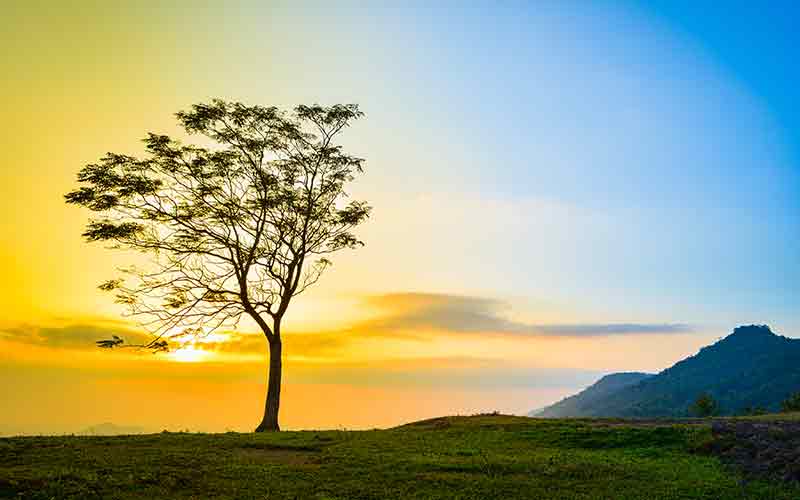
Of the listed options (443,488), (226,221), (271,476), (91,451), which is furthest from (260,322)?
(443,488)

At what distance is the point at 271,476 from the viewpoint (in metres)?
20.6

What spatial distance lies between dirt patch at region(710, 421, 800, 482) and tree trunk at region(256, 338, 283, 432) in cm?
2407

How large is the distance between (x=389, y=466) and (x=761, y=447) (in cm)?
1407

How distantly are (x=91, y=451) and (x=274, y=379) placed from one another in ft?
54.8

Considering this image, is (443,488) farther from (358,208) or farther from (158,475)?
(358,208)

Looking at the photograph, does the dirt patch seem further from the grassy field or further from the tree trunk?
the tree trunk

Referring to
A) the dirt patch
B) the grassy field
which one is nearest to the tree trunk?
the grassy field

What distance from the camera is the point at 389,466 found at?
22453 millimetres

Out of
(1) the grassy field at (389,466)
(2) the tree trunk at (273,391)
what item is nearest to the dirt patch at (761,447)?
(1) the grassy field at (389,466)

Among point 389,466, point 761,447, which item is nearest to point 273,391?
point 389,466

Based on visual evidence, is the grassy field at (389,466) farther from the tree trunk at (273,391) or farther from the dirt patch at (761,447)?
the tree trunk at (273,391)

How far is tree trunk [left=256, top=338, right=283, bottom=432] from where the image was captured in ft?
128

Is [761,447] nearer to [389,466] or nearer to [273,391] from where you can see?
[389,466]

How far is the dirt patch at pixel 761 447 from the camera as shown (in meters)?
21.9
